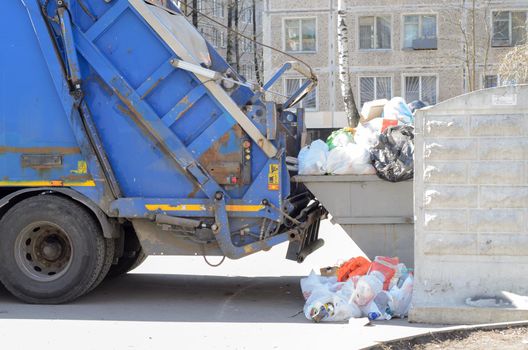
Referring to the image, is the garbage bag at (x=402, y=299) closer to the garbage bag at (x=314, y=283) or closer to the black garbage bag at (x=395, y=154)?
the garbage bag at (x=314, y=283)

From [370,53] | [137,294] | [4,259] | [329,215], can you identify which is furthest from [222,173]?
[370,53]

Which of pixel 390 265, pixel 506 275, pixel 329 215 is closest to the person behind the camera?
pixel 506 275

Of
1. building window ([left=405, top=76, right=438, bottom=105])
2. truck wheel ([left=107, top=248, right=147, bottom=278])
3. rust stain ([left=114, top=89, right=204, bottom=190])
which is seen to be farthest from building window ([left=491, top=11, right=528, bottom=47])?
rust stain ([left=114, top=89, right=204, bottom=190])

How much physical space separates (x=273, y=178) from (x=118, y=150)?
56.1 inches

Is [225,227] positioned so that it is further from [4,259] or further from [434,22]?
[434,22]

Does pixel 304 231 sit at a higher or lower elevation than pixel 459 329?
higher

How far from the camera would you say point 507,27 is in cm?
3388

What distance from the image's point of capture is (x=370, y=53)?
3419 centimetres

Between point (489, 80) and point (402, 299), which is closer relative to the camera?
point (402, 299)

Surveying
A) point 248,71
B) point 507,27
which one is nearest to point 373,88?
point 507,27

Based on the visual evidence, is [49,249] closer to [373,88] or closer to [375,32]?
[373,88]

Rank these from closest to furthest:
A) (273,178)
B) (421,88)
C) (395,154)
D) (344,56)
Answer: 1. (273,178)
2. (395,154)
3. (344,56)
4. (421,88)

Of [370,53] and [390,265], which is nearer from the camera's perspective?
[390,265]

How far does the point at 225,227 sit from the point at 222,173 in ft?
1.57
